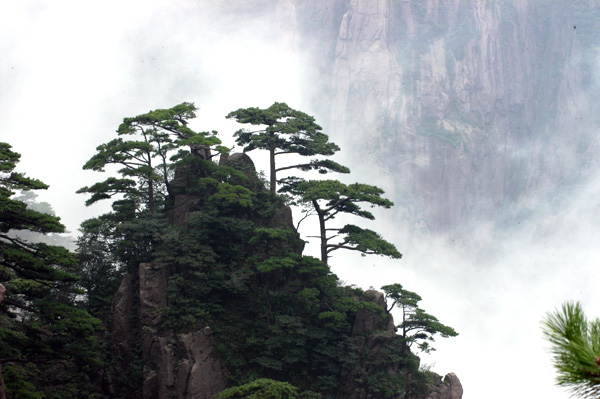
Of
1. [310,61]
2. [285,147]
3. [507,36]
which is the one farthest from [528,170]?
[285,147]

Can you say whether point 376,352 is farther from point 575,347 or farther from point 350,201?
point 575,347

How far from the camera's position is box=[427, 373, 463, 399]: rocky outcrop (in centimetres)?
2191

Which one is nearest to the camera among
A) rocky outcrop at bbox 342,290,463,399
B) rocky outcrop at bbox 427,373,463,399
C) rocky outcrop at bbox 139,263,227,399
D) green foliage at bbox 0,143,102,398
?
green foliage at bbox 0,143,102,398

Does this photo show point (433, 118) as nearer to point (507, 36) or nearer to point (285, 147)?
point (507, 36)

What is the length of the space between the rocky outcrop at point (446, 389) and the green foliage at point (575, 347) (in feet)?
60.8

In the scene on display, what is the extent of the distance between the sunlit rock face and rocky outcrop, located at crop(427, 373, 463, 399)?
60935 millimetres

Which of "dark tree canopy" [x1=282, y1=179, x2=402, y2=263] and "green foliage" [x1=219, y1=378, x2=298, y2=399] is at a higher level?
"dark tree canopy" [x1=282, y1=179, x2=402, y2=263]

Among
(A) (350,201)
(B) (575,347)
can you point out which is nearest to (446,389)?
(A) (350,201)

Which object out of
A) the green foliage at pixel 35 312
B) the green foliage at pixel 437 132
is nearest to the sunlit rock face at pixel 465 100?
the green foliage at pixel 437 132

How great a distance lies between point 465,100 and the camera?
87.9 meters

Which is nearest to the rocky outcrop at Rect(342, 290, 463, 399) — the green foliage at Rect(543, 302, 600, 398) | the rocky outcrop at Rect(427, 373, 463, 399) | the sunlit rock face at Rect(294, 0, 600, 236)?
the rocky outcrop at Rect(427, 373, 463, 399)

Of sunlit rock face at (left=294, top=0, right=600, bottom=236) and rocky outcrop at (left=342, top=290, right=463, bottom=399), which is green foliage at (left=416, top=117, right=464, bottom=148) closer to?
sunlit rock face at (left=294, top=0, right=600, bottom=236)

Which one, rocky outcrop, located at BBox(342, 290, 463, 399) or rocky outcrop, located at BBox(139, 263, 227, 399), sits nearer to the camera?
rocky outcrop, located at BBox(139, 263, 227, 399)

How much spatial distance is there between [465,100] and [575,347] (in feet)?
292
